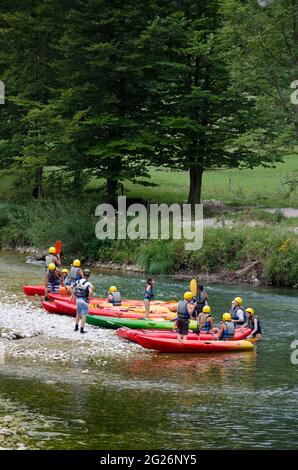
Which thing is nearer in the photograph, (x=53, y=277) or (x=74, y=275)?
(x=74, y=275)

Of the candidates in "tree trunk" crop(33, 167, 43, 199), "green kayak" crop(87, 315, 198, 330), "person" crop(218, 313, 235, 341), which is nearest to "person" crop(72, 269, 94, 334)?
"green kayak" crop(87, 315, 198, 330)

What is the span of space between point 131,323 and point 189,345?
2.81m

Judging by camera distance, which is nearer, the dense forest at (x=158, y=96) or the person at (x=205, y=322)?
the person at (x=205, y=322)

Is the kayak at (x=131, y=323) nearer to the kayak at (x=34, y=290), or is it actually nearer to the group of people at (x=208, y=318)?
the group of people at (x=208, y=318)

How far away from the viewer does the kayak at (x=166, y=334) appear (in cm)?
2359

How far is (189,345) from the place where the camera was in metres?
23.1

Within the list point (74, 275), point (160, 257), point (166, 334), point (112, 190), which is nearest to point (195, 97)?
point (112, 190)

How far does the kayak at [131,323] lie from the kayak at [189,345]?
1.94m

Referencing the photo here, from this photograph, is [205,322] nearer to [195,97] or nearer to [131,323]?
[131,323]

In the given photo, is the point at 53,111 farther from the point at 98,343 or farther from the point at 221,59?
the point at 98,343

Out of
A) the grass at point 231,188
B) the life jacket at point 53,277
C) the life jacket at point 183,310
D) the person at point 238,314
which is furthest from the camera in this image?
the grass at point 231,188

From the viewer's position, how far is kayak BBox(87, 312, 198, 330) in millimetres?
25250

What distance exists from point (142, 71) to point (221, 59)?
410 centimetres

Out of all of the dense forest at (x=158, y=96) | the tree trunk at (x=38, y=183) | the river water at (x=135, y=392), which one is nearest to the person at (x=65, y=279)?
the river water at (x=135, y=392)
